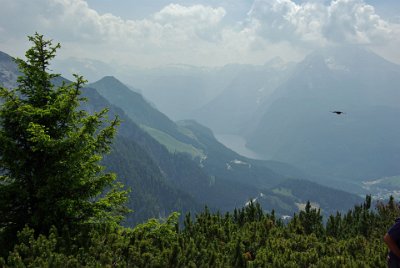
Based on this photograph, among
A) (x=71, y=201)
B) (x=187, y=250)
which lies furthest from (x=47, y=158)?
(x=187, y=250)

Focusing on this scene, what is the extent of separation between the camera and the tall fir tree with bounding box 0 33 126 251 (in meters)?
14.1

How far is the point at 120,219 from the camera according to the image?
16.1 m

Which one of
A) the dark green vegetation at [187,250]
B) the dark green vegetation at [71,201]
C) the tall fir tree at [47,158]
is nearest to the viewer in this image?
the dark green vegetation at [187,250]

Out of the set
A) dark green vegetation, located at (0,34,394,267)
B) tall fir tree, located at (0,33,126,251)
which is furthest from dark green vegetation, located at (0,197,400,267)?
tall fir tree, located at (0,33,126,251)

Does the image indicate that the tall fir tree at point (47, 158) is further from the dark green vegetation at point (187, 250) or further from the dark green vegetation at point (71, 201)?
the dark green vegetation at point (187, 250)

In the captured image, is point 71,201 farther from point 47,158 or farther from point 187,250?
point 187,250

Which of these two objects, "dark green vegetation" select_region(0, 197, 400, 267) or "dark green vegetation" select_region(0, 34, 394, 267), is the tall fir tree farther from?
"dark green vegetation" select_region(0, 197, 400, 267)

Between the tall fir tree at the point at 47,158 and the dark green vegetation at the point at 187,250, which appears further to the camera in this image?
the tall fir tree at the point at 47,158

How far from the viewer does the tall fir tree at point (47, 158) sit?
14.1 metres

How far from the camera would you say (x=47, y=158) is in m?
15.0

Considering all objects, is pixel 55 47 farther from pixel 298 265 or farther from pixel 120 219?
pixel 298 265

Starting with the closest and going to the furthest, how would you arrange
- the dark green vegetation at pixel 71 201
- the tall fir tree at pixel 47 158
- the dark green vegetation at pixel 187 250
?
the dark green vegetation at pixel 187 250, the dark green vegetation at pixel 71 201, the tall fir tree at pixel 47 158

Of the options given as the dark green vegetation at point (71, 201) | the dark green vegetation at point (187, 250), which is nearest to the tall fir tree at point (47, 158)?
the dark green vegetation at point (71, 201)

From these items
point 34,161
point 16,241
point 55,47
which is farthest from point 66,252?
point 55,47
